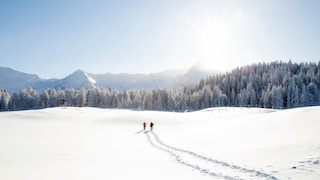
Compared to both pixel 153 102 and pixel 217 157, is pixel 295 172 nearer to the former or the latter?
pixel 217 157

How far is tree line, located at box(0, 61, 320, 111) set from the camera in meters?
112

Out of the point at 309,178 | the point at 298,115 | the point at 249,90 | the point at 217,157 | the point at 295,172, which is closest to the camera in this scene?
the point at 309,178

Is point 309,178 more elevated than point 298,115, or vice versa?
point 298,115

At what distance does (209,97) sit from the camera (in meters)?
→ 128

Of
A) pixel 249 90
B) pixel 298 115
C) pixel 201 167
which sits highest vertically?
pixel 249 90

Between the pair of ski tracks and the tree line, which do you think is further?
the tree line

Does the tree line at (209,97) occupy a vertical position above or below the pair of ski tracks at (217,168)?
above

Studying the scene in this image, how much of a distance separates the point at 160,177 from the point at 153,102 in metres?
126

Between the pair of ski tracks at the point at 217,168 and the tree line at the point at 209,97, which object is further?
the tree line at the point at 209,97

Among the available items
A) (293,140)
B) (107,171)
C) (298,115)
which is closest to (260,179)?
(107,171)

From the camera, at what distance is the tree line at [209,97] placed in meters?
112

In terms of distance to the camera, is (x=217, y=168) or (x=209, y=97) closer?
(x=217, y=168)

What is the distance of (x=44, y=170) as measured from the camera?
604 inches

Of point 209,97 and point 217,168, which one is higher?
point 209,97
